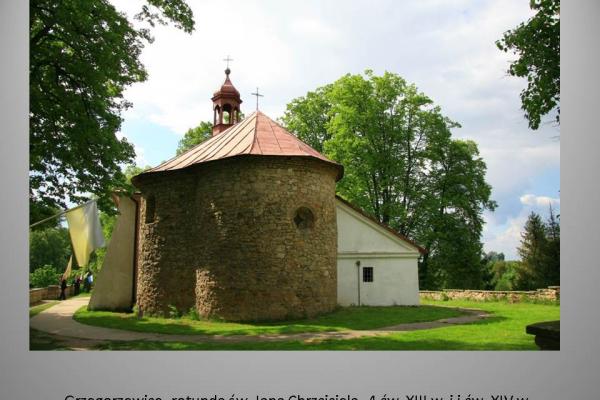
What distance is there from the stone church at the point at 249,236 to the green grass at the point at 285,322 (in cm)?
33

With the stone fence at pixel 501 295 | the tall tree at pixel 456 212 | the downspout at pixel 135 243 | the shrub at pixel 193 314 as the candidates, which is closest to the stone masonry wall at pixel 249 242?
the shrub at pixel 193 314

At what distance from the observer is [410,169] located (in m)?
17.9

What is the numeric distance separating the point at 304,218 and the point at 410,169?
9.14 m

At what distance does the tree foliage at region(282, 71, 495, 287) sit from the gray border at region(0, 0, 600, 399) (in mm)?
10604

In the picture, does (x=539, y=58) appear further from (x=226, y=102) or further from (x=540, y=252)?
(x=540, y=252)

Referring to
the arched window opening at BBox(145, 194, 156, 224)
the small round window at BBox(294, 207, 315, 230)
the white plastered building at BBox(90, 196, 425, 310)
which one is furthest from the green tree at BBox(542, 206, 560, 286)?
the arched window opening at BBox(145, 194, 156, 224)

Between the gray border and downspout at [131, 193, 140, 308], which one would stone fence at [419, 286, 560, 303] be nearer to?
the gray border

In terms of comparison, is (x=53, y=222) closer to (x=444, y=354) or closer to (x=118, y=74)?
(x=118, y=74)

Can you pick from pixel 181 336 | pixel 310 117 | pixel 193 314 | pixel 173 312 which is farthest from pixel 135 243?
pixel 310 117

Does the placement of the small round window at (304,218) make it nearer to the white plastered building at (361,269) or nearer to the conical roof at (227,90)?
the white plastered building at (361,269)

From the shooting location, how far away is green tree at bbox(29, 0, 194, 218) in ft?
24.2

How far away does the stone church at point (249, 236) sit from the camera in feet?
30.3

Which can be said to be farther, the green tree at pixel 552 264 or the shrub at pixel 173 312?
the green tree at pixel 552 264

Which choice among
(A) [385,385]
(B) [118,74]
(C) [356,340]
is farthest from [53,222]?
(A) [385,385]
